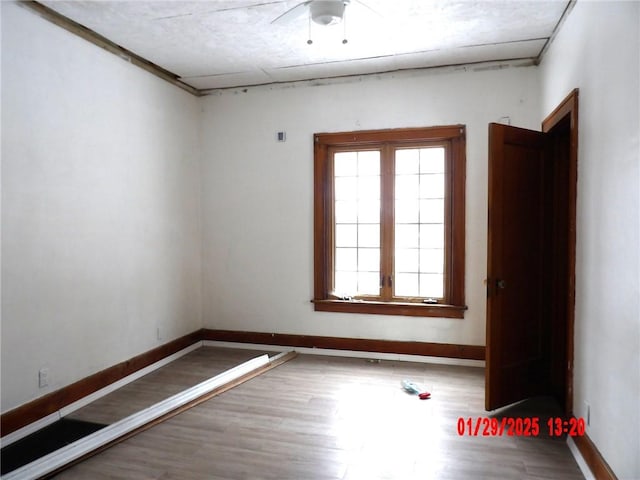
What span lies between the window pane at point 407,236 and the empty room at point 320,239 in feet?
0.08

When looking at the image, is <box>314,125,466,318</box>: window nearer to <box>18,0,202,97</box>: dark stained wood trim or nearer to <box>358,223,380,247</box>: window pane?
<box>358,223,380,247</box>: window pane

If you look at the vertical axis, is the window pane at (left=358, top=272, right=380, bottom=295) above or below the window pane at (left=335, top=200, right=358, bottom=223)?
below

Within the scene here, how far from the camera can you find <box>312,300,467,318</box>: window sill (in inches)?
169

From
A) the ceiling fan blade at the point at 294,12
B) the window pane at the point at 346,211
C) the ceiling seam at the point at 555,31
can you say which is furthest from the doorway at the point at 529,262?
the window pane at the point at 346,211

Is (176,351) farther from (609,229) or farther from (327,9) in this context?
(609,229)

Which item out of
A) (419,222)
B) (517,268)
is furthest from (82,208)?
(517,268)

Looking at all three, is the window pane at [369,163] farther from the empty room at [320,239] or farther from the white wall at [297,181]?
the white wall at [297,181]

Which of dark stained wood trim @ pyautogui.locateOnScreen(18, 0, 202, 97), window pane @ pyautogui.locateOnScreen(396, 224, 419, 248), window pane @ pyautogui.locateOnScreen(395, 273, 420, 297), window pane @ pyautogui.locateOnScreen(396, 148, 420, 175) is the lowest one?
window pane @ pyautogui.locateOnScreen(395, 273, 420, 297)

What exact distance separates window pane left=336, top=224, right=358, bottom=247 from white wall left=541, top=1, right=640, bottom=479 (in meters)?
2.31

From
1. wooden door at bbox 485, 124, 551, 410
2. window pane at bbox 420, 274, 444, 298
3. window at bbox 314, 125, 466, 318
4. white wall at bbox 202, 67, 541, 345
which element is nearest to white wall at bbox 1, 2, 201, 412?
white wall at bbox 202, 67, 541, 345

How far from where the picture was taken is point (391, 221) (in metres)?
4.48

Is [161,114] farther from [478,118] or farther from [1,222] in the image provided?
[478,118]

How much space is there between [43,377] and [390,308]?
303cm

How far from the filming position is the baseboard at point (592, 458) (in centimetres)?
216
